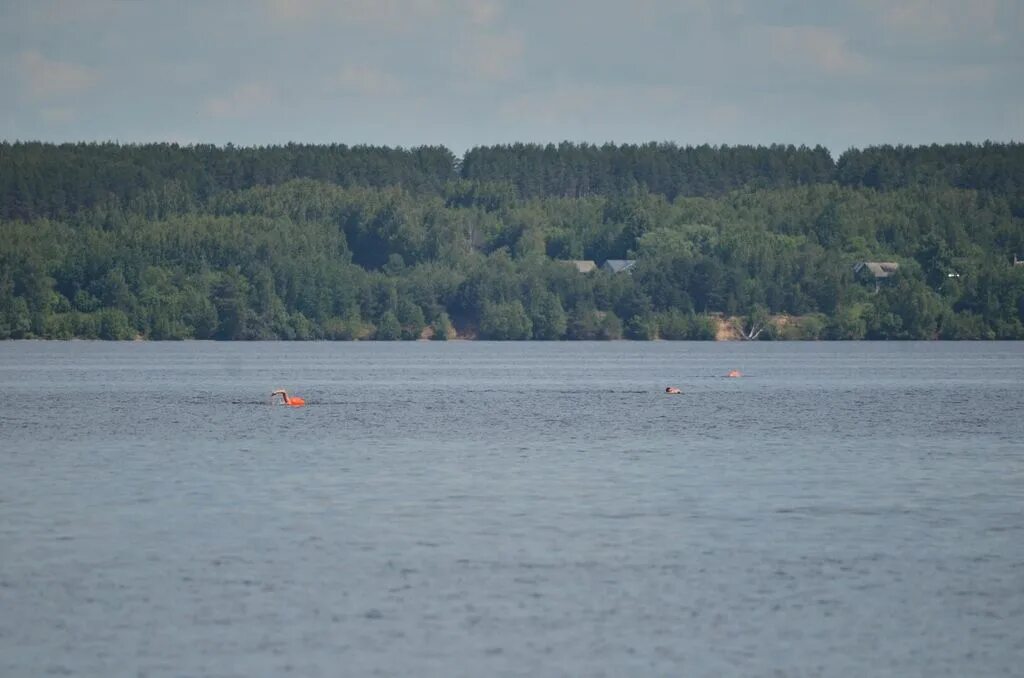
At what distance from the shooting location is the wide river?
78.7 feet

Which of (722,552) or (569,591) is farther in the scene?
(722,552)

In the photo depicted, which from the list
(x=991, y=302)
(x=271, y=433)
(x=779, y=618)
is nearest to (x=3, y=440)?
(x=271, y=433)

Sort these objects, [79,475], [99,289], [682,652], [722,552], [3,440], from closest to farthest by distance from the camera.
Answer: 1. [682,652]
2. [722,552]
3. [79,475]
4. [3,440]
5. [99,289]

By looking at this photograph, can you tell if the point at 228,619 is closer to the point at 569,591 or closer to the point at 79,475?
the point at 569,591

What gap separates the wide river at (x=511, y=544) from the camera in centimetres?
2400

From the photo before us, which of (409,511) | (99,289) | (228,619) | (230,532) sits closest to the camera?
(228,619)

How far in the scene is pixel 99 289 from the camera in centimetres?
19612

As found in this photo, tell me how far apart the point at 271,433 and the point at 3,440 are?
835cm

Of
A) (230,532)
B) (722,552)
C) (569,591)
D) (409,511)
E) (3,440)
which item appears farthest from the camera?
(3,440)

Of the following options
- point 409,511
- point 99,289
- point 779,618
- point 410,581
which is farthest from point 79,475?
point 99,289

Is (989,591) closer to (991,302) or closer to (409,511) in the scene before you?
(409,511)

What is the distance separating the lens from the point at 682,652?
23.9m

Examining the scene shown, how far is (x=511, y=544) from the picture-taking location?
32.1 meters

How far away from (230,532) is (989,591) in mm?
13867
